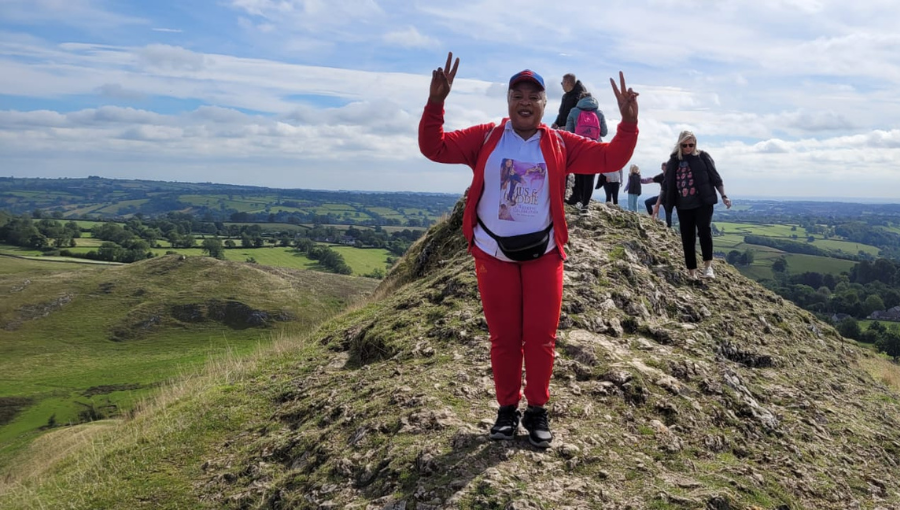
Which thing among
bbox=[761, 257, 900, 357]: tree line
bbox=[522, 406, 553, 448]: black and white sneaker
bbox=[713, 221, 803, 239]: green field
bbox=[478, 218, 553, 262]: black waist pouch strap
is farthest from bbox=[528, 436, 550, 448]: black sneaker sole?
bbox=[713, 221, 803, 239]: green field

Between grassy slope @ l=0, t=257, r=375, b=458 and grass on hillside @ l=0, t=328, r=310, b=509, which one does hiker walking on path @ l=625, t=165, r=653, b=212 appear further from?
grassy slope @ l=0, t=257, r=375, b=458

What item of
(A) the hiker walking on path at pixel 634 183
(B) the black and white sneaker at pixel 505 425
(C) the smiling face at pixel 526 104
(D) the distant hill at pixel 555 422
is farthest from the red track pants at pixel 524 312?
(A) the hiker walking on path at pixel 634 183

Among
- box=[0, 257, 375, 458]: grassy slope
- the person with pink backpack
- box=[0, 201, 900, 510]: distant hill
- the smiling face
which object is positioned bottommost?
box=[0, 257, 375, 458]: grassy slope

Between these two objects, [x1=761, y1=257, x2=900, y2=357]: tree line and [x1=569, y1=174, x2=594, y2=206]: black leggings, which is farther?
[x1=761, y1=257, x2=900, y2=357]: tree line

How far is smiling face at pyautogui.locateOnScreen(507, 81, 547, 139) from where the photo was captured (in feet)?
15.3

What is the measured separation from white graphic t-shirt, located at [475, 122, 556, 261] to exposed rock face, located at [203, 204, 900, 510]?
1.94 metres

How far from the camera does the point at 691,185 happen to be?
981 centimetres

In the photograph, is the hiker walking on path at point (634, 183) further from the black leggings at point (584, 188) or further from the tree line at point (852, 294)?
the tree line at point (852, 294)

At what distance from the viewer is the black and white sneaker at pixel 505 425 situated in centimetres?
504

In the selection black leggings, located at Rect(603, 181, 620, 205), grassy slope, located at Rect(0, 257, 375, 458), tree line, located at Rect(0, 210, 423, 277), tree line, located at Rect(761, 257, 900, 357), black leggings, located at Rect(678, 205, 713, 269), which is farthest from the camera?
tree line, located at Rect(0, 210, 423, 277)

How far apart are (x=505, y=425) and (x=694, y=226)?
677cm

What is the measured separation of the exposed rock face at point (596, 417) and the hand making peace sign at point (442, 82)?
3.08 meters

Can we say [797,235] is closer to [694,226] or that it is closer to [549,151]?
[694,226]

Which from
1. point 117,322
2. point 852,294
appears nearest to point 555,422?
point 117,322
